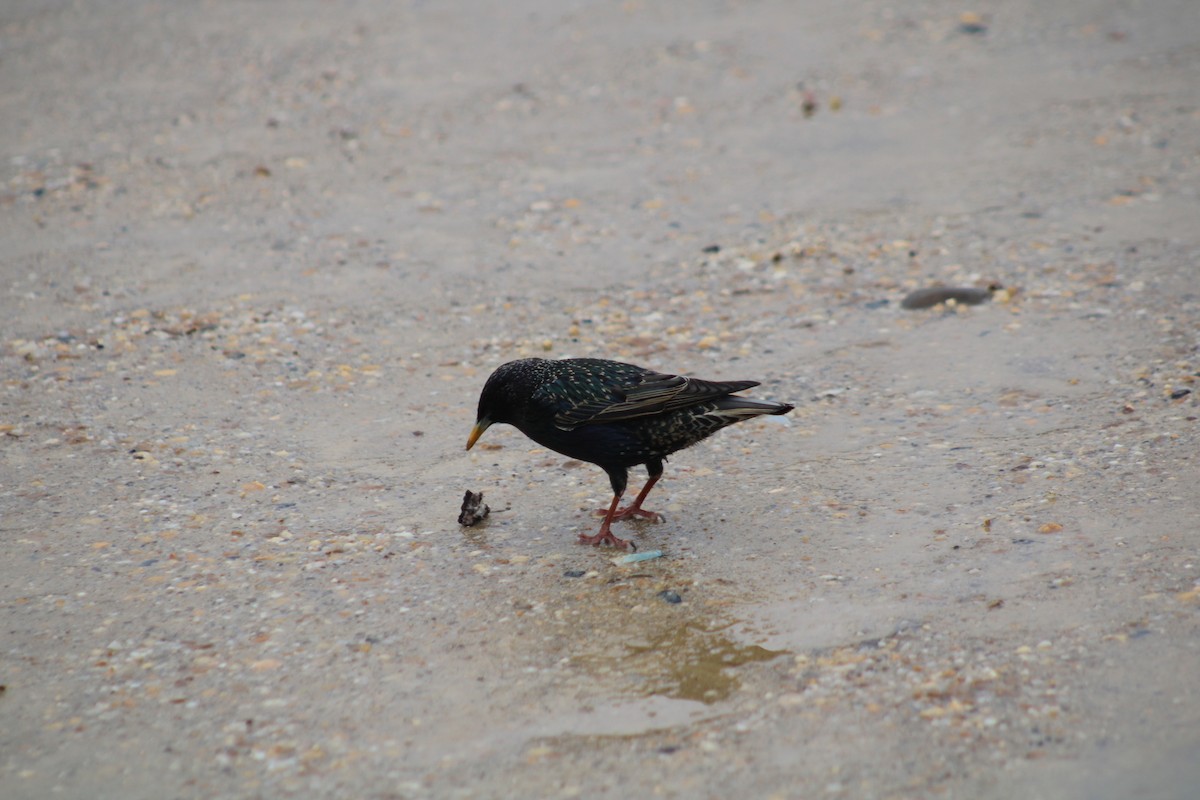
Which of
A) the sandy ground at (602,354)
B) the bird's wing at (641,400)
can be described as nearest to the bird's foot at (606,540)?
the sandy ground at (602,354)

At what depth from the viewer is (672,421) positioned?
16.3 feet

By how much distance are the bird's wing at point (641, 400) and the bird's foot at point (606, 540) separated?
1.51ft

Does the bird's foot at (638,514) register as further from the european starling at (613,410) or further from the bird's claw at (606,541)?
the bird's claw at (606,541)

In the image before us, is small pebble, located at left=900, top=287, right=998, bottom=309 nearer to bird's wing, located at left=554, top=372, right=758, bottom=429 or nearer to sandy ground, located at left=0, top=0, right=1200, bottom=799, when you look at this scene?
sandy ground, located at left=0, top=0, right=1200, bottom=799

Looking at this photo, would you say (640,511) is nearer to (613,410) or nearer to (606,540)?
(606,540)

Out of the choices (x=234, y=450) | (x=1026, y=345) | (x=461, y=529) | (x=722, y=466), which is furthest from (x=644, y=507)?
(x=1026, y=345)

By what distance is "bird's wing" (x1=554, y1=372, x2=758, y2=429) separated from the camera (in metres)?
4.91

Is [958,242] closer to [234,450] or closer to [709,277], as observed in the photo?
[709,277]

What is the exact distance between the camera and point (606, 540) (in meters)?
4.98

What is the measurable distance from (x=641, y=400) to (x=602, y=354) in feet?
5.35

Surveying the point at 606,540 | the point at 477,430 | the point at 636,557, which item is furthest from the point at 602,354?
the point at 636,557

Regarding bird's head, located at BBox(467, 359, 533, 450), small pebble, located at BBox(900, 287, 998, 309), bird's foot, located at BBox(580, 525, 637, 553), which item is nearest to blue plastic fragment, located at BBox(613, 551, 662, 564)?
bird's foot, located at BBox(580, 525, 637, 553)

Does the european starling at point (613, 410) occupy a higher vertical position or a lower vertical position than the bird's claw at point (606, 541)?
higher

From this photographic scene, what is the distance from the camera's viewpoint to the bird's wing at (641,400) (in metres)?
4.91
